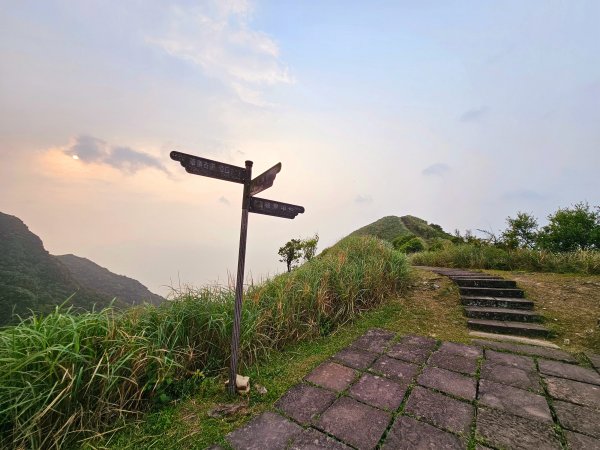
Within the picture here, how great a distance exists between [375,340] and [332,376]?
998 mm

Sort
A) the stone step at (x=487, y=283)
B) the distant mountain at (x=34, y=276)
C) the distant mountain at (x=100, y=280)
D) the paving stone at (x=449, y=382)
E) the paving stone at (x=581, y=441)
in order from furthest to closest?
the distant mountain at (x=100, y=280) < the distant mountain at (x=34, y=276) < the stone step at (x=487, y=283) < the paving stone at (x=449, y=382) < the paving stone at (x=581, y=441)

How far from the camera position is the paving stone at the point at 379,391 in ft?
6.83

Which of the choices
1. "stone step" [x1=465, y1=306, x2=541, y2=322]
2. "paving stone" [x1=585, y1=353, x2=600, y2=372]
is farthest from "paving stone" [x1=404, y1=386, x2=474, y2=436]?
"stone step" [x1=465, y1=306, x2=541, y2=322]

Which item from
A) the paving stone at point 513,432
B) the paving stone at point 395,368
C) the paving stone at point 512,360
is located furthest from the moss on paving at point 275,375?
the paving stone at point 513,432

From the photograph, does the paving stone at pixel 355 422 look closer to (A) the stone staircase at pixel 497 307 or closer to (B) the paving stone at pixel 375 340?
(B) the paving stone at pixel 375 340

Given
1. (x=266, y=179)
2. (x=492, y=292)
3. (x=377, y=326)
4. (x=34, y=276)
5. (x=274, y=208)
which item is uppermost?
(x=266, y=179)

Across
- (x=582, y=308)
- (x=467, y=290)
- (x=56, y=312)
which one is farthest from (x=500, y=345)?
(x=56, y=312)

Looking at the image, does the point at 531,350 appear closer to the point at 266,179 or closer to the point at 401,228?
Result: the point at 266,179

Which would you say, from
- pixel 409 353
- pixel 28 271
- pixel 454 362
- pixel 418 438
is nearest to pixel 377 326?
pixel 409 353

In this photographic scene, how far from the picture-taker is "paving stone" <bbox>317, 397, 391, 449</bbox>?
1.71m

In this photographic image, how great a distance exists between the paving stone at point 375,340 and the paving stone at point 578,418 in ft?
4.70

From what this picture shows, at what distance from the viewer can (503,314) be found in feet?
13.0

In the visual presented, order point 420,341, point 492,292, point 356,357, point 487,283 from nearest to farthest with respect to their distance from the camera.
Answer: point 356,357, point 420,341, point 492,292, point 487,283

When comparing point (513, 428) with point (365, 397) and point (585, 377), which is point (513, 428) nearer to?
point (365, 397)
